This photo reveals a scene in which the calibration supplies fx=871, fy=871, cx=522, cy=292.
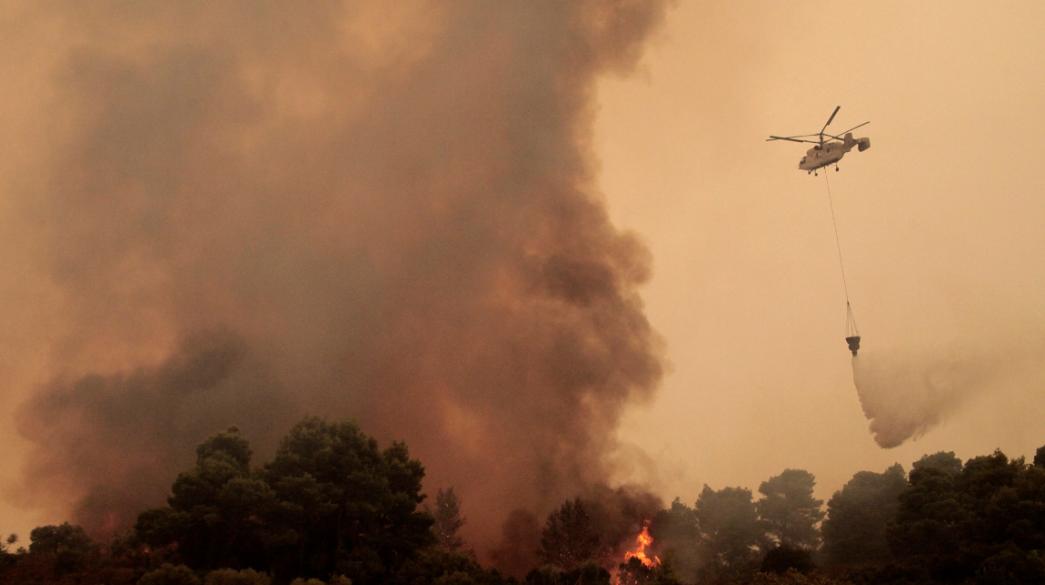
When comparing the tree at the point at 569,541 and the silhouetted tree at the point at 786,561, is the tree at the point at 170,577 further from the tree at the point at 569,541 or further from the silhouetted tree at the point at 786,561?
the silhouetted tree at the point at 786,561

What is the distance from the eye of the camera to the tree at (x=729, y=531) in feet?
274

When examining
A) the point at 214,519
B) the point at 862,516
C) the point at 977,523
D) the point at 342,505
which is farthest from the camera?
the point at 862,516

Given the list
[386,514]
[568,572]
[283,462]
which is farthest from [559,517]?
[283,462]

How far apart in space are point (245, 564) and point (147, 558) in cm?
531

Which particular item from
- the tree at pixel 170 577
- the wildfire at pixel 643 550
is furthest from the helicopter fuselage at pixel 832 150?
the tree at pixel 170 577

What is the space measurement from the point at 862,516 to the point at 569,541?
31.2m

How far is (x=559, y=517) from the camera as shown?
70938 millimetres

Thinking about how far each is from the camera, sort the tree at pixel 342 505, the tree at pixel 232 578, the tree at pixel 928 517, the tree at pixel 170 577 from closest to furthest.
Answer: the tree at pixel 170 577 < the tree at pixel 232 578 < the tree at pixel 342 505 < the tree at pixel 928 517

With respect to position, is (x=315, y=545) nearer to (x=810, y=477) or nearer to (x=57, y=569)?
(x=57, y=569)

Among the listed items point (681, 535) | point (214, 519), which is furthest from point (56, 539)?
point (681, 535)

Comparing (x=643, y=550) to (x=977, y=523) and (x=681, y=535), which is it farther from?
(x=977, y=523)

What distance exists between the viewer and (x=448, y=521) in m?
76.7

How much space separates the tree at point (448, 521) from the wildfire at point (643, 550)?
49.5 feet

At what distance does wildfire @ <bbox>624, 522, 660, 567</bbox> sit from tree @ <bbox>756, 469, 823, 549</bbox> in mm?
14039
